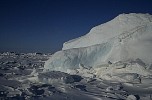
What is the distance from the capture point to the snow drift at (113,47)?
18.0 metres

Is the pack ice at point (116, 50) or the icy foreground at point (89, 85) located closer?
the icy foreground at point (89, 85)

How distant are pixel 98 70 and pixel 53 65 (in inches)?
187

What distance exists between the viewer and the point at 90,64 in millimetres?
20281

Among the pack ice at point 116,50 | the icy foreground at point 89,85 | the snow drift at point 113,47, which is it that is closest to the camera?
the icy foreground at point 89,85

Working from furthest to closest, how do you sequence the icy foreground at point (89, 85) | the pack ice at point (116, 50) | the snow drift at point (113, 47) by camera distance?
the snow drift at point (113, 47)
the pack ice at point (116, 50)
the icy foreground at point (89, 85)

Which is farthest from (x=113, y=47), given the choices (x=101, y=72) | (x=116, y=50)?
(x=101, y=72)

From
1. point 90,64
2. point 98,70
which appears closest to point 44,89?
point 98,70

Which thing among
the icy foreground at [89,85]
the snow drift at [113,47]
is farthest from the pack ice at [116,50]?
the icy foreground at [89,85]

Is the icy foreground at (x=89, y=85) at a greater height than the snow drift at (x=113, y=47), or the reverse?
the snow drift at (x=113, y=47)

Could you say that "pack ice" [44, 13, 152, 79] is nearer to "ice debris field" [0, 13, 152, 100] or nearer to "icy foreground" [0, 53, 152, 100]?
"ice debris field" [0, 13, 152, 100]

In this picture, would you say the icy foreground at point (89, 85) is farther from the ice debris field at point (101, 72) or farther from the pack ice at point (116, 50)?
the pack ice at point (116, 50)

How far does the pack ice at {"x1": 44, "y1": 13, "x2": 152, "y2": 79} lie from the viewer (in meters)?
17.3

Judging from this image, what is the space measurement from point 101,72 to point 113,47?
265 cm

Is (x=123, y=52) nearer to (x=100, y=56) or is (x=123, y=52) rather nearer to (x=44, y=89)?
(x=100, y=56)
